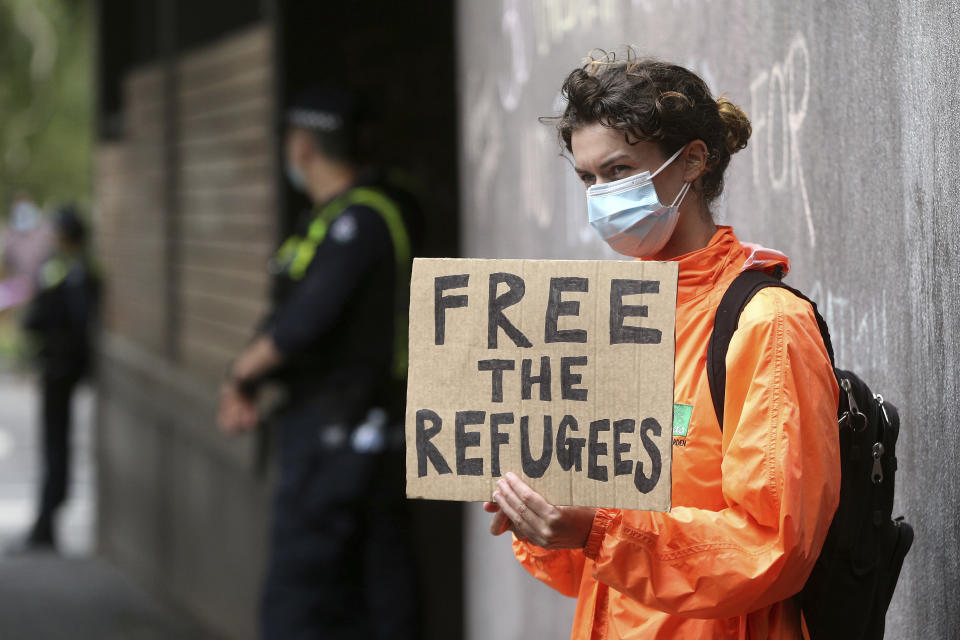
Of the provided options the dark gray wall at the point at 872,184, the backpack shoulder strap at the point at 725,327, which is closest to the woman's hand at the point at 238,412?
the dark gray wall at the point at 872,184

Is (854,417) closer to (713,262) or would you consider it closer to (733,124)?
(713,262)

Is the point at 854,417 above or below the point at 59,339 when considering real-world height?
above

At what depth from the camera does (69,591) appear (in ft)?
25.9

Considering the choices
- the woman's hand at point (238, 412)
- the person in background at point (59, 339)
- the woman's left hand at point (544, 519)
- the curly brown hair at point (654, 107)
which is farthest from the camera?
the person in background at point (59, 339)

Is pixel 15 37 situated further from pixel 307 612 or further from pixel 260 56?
pixel 307 612

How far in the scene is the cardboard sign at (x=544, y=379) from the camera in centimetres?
193

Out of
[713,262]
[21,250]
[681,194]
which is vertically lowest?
[21,250]

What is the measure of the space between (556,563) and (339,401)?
2.51 metres

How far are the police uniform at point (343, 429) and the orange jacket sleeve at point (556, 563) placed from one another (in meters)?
2.41

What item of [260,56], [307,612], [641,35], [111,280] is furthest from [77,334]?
[641,35]

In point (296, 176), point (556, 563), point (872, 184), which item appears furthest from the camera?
point (296, 176)

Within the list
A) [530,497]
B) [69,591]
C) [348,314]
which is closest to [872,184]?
[530,497]

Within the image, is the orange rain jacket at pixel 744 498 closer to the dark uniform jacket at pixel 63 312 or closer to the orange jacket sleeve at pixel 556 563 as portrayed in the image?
the orange jacket sleeve at pixel 556 563

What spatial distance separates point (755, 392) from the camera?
1.83 meters
